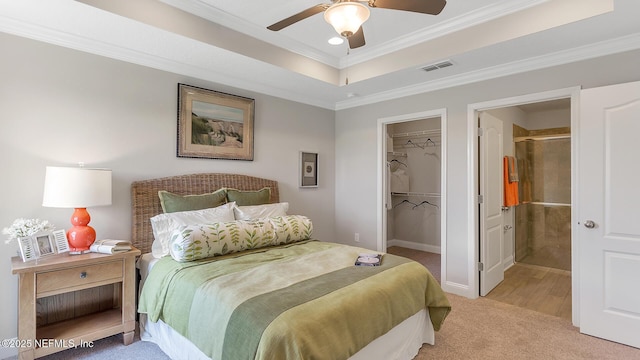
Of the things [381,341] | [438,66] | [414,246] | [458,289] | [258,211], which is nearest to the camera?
[381,341]

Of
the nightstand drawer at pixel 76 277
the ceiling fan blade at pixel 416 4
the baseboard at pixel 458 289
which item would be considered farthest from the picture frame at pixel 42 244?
the baseboard at pixel 458 289

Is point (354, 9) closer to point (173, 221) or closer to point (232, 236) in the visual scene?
point (232, 236)

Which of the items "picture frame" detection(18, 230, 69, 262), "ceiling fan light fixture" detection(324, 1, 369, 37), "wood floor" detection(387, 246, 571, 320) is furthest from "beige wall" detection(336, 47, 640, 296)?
"picture frame" detection(18, 230, 69, 262)

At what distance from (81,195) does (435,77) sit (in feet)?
11.5

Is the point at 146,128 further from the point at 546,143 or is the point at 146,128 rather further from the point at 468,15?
the point at 546,143

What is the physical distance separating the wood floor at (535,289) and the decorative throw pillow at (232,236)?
7.73 feet

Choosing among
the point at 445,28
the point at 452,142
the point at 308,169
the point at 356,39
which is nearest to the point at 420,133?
the point at 452,142

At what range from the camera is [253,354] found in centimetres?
145

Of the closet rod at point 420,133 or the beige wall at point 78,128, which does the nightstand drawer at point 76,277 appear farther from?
the closet rod at point 420,133

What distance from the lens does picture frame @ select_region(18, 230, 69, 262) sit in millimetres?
2082

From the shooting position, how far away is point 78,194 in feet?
7.30

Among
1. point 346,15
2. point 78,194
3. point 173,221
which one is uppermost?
point 346,15

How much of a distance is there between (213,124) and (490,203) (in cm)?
330

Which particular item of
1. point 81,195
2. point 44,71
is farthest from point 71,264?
point 44,71
